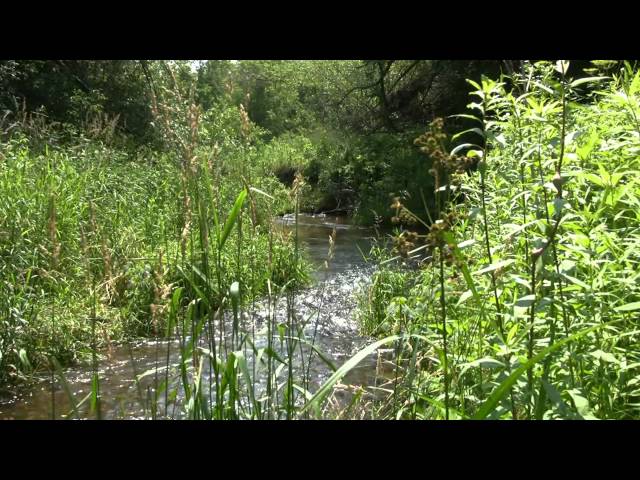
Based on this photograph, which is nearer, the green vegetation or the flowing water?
the green vegetation

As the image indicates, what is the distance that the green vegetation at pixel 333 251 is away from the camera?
1647 mm

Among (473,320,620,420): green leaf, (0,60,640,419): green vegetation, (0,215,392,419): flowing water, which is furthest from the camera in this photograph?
(0,215,392,419): flowing water

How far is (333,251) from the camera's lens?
15.4 ft

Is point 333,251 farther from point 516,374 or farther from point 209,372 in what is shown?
point 516,374

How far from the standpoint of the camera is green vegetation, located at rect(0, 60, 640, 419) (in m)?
1.65

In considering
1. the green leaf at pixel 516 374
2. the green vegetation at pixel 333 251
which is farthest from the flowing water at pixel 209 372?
the green leaf at pixel 516 374

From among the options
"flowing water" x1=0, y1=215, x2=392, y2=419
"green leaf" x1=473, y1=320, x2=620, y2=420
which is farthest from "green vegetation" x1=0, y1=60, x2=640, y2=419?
"flowing water" x1=0, y1=215, x2=392, y2=419

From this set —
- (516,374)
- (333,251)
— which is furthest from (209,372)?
(333,251)

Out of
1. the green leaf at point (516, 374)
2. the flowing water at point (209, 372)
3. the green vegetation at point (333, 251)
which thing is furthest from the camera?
the flowing water at point (209, 372)

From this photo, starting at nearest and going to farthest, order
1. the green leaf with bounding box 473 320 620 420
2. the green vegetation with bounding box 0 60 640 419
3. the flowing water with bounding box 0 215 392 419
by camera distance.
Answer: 1. the green leaf with bounding box 473 320 620 420
2. the green vegetation with bounding box 0 60 640 419
3. the flowing water with bounding box 0 215 392 419

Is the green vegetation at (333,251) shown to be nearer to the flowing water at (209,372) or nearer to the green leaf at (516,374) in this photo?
the green leaf at (516,374)

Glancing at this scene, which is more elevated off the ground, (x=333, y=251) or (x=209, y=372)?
(x=333, y=251)

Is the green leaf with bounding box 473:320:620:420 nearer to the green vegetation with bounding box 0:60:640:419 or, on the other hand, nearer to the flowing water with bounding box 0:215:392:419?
the green vegetation with bounding box 0:60:640:419
